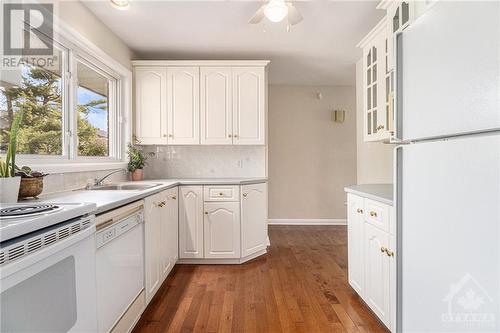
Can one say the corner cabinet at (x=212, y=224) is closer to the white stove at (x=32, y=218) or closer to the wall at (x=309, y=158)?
the white stove at (x=32, y=218)

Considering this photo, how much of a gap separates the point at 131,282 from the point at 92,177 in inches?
46.2

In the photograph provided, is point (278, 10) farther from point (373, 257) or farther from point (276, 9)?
point (373, 257)

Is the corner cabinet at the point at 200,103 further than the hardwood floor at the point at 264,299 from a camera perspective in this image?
Yes

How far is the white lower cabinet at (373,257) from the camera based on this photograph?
1671 mm

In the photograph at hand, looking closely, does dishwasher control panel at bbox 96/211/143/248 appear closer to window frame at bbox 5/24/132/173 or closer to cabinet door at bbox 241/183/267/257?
window frame at bbox 5/24/132/173

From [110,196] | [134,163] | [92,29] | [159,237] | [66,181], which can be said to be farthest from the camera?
[134,163]

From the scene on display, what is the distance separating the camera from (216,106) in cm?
334

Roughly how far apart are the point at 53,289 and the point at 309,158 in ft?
14.5

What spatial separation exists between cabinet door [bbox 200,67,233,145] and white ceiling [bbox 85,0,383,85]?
0.30 m
